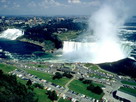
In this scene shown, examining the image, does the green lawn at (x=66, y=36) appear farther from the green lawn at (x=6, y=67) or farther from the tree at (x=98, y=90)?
the tree at (x=98, y=90)

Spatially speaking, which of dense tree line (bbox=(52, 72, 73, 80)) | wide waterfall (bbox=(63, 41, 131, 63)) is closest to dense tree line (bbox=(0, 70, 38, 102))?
dense tree line (bbox=(52, 72, 73, 80))

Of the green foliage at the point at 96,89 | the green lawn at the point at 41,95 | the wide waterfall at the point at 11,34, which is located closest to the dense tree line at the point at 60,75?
the green lawn at the point at 41,95

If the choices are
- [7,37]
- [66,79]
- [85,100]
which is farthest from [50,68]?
[7,37]

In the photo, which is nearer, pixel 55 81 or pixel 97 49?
pixel 55 81

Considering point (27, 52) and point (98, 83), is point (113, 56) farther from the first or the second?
point (27, 52)

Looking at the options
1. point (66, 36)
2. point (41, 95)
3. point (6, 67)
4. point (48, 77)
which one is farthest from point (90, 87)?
point (66, 36)

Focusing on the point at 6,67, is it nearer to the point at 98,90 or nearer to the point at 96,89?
the point at 96,89

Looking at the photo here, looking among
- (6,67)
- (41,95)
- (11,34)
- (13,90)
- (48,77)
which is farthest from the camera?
(11,34)

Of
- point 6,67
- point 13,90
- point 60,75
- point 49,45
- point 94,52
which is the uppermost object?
point 13,90
